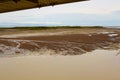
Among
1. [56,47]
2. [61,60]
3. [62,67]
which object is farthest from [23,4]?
[56,47]

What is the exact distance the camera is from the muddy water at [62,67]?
5414 millimetres

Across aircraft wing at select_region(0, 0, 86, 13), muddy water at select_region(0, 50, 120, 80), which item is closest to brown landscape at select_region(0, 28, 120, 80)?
muddy water at select_region(0, 50, 120, 80)

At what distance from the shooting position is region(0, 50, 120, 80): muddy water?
5414 mm

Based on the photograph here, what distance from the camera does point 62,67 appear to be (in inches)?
241

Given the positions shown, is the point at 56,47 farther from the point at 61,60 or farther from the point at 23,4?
the point at 23,4

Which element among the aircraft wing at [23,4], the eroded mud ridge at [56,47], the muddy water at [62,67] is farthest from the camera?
the eroded mud ridge at [56,47]

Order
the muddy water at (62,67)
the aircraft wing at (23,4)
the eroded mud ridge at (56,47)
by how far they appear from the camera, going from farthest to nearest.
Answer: the eroded mud ridge at (56,47) → the muddy water at (62,67) → the aircraft wing at (23,4)

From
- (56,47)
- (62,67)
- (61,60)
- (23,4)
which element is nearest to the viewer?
(23,4)

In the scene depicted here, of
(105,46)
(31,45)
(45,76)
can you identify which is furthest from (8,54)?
(105,46)

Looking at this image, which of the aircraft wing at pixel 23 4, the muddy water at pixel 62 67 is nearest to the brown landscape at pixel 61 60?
the muddy water at pixel 62 67

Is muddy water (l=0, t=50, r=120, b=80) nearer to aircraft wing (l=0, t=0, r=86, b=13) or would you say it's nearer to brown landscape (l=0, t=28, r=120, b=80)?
brown landscape (l=0, t=28, r=120, b=80)

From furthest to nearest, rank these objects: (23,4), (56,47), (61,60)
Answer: (56,47) < (61,60) < (23,4)

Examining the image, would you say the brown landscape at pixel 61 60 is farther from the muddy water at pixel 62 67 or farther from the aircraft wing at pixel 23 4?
the aircraft wing at pixel 23 4

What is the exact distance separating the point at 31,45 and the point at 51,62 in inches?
94.4
